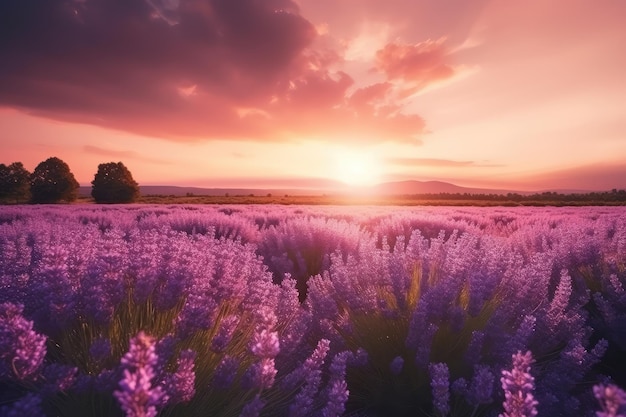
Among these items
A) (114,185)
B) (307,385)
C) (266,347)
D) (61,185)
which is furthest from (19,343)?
(61,185)

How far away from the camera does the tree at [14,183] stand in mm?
59969

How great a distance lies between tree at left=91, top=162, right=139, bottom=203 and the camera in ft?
188

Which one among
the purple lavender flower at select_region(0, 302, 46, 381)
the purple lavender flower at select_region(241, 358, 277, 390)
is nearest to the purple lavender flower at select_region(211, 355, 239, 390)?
the purple lavender flower at select_region(241, 358, 277, 390)

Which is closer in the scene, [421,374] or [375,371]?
[421,374]

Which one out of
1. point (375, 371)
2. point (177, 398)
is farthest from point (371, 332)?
point (177, 398)

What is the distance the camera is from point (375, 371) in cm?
285

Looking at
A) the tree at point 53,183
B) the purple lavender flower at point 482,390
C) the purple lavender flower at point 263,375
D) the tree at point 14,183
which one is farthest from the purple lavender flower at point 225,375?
the tree at point 14,183

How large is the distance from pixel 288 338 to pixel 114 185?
60.3m

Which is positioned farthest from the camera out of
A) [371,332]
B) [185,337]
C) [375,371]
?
[371,332]

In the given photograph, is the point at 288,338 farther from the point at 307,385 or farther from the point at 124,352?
the point at 124,352

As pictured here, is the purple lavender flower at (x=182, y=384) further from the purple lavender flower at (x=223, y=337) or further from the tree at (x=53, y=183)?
the tree at (x=53, y=183)

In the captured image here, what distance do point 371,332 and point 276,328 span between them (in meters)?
0.63

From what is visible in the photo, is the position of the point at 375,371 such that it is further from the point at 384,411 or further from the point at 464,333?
the point at 464,333

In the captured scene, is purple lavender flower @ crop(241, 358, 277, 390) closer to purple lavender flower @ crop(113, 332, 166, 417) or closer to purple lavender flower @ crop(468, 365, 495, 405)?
purple lavender flower @ crop(113, 332, 166, 417)
